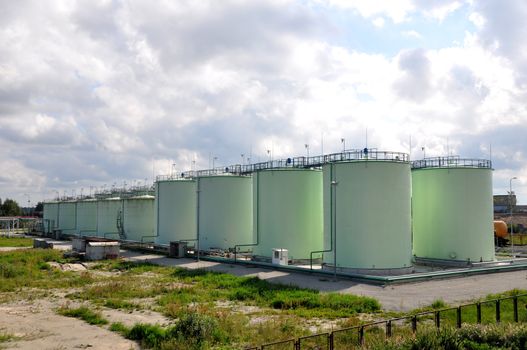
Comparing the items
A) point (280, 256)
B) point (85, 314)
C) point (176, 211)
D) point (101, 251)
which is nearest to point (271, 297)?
point (85, 314)

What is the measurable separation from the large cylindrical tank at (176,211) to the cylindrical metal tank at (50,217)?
41.7 meters

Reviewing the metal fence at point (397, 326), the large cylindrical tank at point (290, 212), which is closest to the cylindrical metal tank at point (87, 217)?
the large cylindrical tank at point (290, 212)

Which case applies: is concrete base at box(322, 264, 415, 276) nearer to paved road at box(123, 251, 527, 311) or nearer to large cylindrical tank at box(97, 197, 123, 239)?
paved road at box(123, 251, 527, 311)

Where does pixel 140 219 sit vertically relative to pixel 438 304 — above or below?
above

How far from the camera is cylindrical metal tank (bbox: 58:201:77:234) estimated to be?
249ft

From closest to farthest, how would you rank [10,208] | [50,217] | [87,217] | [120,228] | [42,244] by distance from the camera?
1. [42,244]
2. [120,228]
3. [87,217]
4. [50,217]
5. [10,208]

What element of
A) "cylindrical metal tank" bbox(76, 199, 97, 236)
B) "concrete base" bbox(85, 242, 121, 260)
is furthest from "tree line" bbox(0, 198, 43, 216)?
"concrete base" bbox(85, 242, 121, 260)

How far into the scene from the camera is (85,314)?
18.8m

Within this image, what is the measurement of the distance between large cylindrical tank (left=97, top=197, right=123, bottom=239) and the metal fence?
4742 centimetres

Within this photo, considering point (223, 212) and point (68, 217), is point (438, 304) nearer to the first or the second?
point (223, 212)

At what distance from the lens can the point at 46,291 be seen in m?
25.1

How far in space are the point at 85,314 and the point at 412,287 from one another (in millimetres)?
15497

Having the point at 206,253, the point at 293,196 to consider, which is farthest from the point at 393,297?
the point at 206,253

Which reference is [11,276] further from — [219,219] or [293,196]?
[293,196]
